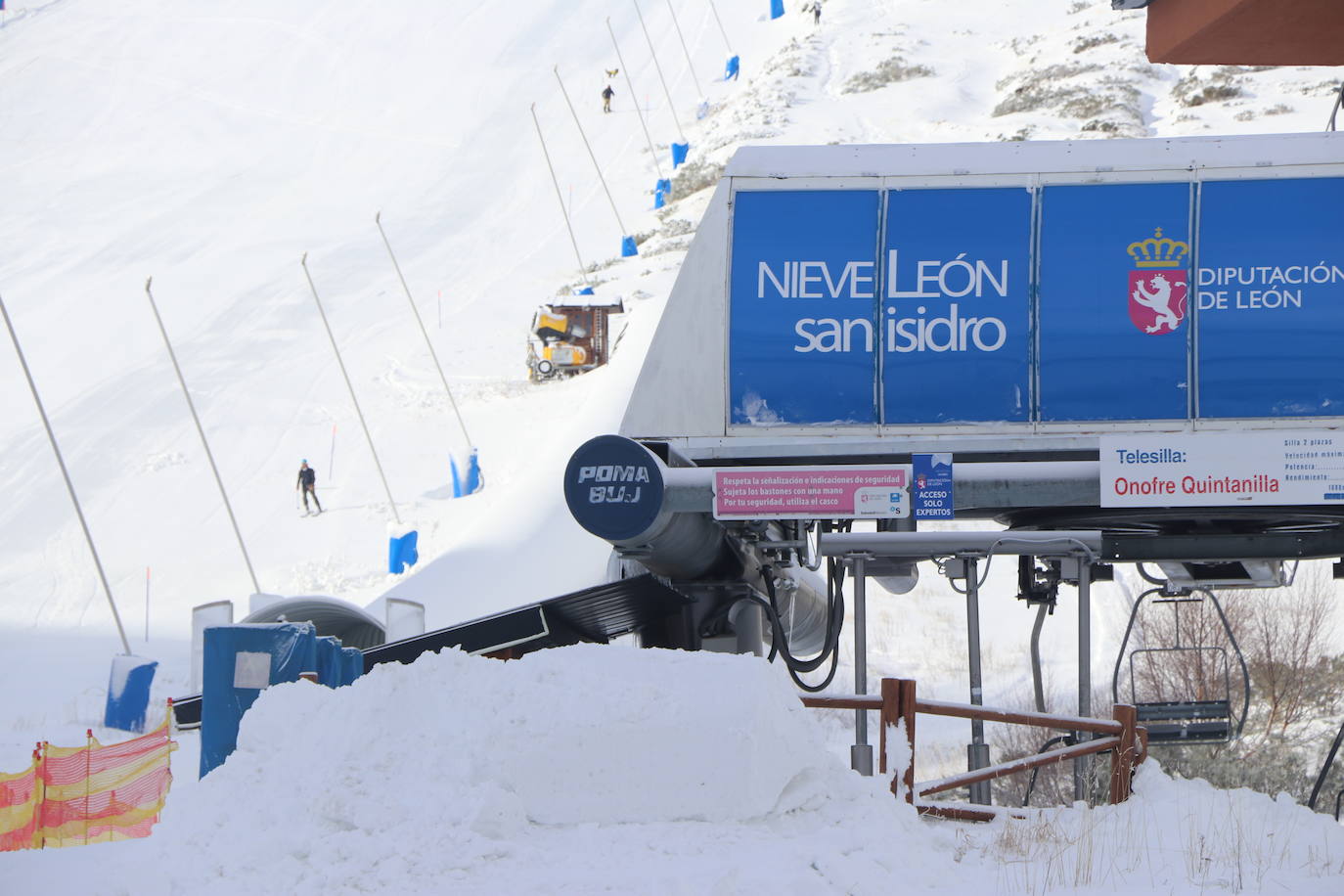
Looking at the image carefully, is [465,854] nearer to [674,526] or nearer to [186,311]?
[674,526]

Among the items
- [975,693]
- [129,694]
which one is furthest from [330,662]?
[129,694]

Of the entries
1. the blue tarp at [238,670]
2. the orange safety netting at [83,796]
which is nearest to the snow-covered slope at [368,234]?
the orange safety netting at [83,796]

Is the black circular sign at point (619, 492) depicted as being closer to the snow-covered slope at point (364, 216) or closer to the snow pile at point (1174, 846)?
the snow pile at point (1174, 846)

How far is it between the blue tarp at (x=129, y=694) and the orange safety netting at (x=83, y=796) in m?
5.84

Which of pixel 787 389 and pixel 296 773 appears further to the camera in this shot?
pixel 787 389

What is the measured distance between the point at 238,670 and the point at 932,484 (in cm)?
482

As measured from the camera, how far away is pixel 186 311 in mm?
46125

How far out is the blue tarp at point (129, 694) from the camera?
21938 millimetres

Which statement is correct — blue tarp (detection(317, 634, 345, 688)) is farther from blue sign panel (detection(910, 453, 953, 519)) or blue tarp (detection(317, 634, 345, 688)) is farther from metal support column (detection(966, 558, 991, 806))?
metal support column (detection(966, 558, 991, 806))

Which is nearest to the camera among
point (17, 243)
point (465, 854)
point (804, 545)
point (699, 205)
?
point (465, 854)

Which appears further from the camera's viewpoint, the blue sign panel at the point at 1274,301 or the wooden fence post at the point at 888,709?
the blue sign panel at the point at 1274,301

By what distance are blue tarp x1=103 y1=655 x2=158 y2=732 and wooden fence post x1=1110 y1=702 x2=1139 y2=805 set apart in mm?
16997

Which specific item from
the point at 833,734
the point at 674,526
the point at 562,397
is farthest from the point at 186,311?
Result: the point at 674,526

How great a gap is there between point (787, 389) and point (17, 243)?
160 feet
